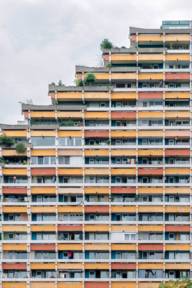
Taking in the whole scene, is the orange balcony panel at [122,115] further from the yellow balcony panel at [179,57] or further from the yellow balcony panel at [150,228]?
the yellow balcony panel at [150,228]

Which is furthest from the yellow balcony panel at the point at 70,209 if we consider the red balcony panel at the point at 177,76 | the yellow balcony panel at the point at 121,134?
the red balcony panel at the point at 177,76

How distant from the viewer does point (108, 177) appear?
7219 cm

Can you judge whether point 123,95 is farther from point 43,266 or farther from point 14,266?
point 14,266

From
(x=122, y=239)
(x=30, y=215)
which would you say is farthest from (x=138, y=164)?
(x=30, y=215)

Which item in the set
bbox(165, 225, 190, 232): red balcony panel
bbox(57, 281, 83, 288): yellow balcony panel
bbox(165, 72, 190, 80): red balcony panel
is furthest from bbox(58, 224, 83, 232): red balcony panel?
bbox(165, 72, 190, 80): red balcony panel

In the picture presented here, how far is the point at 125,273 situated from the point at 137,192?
9.10m

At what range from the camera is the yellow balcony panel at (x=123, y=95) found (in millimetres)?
72750

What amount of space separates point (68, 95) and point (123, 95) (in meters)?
6.27

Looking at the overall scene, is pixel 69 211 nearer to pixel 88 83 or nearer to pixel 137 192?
pixel 137 192

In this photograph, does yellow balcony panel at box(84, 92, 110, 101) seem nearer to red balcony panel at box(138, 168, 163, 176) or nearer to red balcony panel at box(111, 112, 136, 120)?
red balcony panel at box(111, 112, 136, 120)

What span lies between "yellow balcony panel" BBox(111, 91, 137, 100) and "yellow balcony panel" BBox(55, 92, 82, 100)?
388cm

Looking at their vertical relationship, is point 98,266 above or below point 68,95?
below

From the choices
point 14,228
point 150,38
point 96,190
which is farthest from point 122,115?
point 14,228

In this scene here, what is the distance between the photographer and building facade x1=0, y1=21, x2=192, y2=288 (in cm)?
7112
